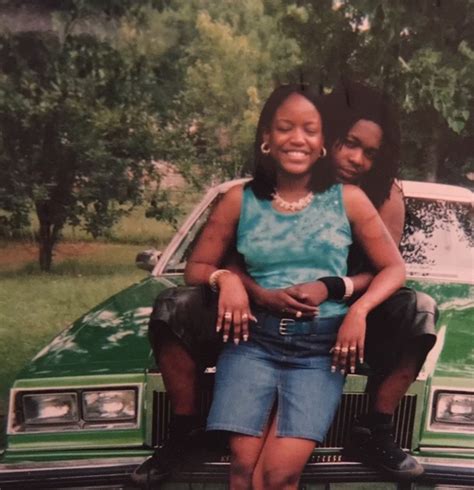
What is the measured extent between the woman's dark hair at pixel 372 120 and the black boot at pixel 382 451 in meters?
0.76

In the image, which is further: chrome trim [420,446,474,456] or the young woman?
chrome trim [420,446,474,456]

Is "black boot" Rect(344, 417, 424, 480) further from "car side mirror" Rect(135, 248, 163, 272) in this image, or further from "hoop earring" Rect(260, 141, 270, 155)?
"car side mirror" Rect(135, 248, 163, 272)

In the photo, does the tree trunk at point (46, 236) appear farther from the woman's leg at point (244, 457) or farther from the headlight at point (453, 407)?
the headlight at point (453, 407)

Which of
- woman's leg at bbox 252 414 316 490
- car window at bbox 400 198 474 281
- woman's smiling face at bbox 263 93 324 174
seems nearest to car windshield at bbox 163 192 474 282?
car window at bbox 400 198 474 281

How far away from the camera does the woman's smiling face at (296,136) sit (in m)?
2.24

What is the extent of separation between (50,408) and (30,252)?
2.69ft

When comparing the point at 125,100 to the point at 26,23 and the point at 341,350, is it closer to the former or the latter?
the point at 26,23

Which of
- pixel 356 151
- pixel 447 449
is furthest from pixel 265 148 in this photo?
pixel 447 449

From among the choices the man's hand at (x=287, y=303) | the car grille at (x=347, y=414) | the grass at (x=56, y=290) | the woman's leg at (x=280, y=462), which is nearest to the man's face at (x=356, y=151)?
the man's hand at (x=287, y=303)

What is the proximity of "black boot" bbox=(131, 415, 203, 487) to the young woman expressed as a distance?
177 mm

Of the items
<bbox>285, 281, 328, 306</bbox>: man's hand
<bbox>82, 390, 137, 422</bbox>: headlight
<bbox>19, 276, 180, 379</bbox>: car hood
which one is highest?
<bbox>285, 281, 328, 306</bbox>: man's hand

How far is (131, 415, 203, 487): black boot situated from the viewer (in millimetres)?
2244

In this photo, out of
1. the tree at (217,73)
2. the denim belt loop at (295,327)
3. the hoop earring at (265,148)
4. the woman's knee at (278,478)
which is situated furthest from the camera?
the tree at (217,73)

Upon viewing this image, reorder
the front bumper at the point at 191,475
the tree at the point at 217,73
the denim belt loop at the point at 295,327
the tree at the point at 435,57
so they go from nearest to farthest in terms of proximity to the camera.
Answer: the denim belt loop at the point at 295,327 → the front bumper at the point at 191,475 → the tree at the point at 217,73 → the tree at the point at 435,57
